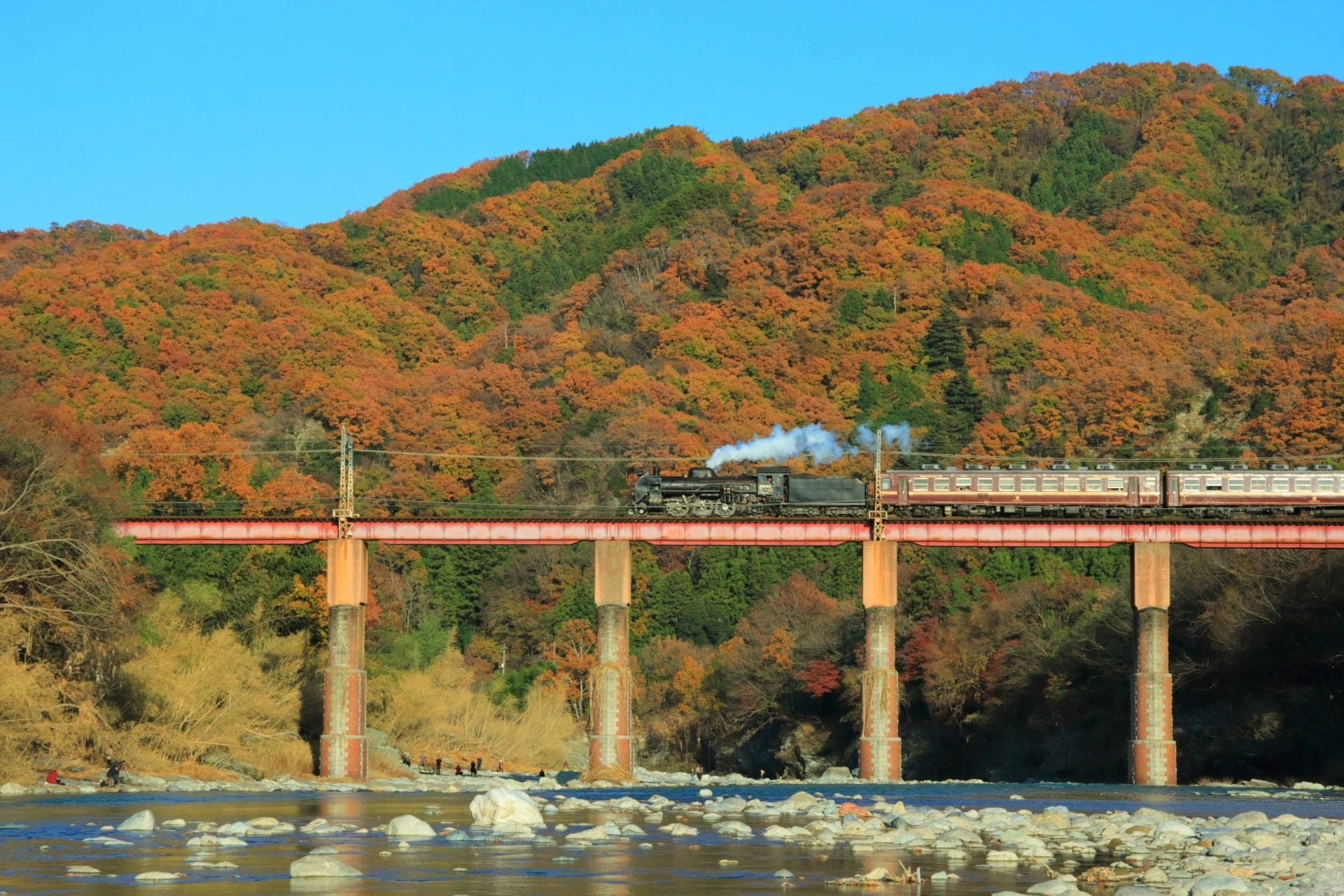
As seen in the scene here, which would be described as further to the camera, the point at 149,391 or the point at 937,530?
the point at 149,391

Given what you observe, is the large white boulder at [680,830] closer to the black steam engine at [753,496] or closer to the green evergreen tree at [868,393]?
the black steam engine at [753,496]

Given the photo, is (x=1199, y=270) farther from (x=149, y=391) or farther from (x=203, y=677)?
(x=203, y=677)

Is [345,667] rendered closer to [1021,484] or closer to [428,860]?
[1021,484]

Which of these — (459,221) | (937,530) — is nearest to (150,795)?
(937,530)

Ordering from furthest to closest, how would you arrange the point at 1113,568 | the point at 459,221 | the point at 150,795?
the point at 459,221 → the point at 1113,568 → the point at 150,795

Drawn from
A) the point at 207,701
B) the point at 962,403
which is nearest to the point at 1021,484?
the point at 207,701

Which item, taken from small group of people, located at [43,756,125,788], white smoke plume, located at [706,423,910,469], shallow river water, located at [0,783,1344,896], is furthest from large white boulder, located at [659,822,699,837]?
white smoke plume, located at [706,423,910,469]

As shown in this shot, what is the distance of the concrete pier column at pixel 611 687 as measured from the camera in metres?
68.2

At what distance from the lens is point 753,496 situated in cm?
7438

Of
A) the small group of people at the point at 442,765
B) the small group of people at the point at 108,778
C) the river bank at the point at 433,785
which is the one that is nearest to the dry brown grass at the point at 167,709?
the small group of people at the point at 108,778

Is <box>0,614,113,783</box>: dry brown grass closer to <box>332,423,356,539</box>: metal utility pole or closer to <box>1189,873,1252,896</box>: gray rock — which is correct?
<box>332,423,356,539</box>: metal utility pole

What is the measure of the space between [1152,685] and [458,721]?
37.0 m

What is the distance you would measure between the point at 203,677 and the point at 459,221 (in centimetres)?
13605

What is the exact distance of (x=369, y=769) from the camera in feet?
242
